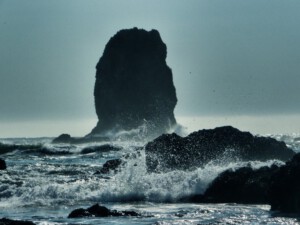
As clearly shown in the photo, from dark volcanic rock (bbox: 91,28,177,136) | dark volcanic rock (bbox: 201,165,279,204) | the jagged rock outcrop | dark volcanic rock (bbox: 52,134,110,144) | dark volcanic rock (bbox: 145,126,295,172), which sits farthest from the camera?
dark volcanic rock (bbox: 91,28,177,136)

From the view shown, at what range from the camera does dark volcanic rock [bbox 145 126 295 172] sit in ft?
117

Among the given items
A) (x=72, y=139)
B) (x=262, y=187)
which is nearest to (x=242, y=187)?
(x=262, y=187)

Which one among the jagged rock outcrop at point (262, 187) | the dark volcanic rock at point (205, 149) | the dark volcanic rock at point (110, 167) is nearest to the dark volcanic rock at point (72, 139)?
the dark volcanic rock at point (110, 167)

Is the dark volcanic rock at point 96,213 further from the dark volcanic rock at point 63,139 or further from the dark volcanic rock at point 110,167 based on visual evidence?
the dark volcanic rock at point 63,139

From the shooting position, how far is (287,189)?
915 inches

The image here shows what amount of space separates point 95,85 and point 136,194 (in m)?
132

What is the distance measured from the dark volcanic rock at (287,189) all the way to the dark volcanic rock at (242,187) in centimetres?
141

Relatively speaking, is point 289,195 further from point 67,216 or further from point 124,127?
point 124,127

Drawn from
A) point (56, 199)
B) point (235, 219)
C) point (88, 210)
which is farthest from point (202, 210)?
point (56, 199)

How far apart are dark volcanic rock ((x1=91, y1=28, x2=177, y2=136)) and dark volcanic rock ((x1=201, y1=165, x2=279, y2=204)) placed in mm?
126275

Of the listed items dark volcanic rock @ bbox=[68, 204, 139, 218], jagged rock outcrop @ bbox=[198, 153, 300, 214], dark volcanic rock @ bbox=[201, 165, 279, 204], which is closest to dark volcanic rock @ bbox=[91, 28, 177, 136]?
dark volcanic rock @ bbox=[201, 165, 279, 204]

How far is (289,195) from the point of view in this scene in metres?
23.1

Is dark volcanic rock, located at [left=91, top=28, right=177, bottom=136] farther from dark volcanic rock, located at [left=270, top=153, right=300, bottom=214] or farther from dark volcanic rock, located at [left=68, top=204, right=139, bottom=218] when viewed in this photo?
dark volcanic rock, located at [left=68, top=204, right=139, bottom=218]

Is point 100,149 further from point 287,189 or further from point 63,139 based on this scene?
point 287,189
